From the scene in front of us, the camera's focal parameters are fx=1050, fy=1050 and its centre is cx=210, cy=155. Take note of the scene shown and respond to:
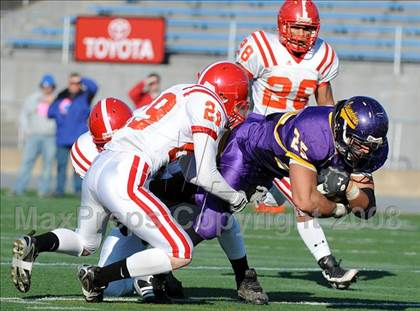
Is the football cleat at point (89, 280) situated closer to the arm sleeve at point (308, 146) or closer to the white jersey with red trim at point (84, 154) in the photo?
the white jersey with red trim at point (84, 154)

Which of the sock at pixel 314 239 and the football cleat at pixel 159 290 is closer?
the football cleat at pixel 159 290

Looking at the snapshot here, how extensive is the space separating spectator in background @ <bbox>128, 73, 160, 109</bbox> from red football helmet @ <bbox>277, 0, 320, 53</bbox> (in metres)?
6.53

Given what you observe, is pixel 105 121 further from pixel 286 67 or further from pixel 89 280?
pixel 286 67

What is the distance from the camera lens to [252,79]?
317 inches

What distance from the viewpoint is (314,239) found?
707 centimetres

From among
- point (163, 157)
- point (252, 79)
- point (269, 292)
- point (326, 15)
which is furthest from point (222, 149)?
point (326, 15)

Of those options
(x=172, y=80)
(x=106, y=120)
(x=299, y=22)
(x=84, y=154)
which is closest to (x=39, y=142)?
(x=172, y=80)

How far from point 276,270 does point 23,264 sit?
109 inches

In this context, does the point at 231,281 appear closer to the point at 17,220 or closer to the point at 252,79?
the point at 252,79

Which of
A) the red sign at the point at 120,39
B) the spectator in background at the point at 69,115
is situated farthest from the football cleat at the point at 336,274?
the red sign at the point at 120,39

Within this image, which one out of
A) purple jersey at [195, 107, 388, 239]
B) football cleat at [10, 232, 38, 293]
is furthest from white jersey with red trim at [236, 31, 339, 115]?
football cleat at [10, 232, 38, 293]

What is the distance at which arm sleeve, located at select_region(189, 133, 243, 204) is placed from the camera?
222 inches

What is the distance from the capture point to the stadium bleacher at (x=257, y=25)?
1956 cm

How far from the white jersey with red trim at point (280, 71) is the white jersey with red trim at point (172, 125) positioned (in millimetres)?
2142
